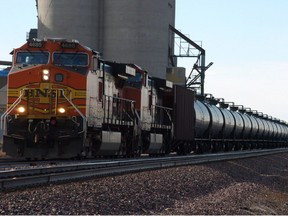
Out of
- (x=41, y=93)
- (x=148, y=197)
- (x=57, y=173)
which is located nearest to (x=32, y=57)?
(x=41, y=93)

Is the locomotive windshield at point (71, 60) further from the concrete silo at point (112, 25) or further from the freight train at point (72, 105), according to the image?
→ the concrete silo at point (112, 25)

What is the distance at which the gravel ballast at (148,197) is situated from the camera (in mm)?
9377

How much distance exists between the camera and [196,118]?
34.3 m

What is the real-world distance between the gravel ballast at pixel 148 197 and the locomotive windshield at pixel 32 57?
5980mm

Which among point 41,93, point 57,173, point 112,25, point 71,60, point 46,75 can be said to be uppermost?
point 112,25

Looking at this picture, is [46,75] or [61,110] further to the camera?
[46,75]

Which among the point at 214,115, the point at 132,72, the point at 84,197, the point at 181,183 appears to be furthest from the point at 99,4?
the point at 84,197

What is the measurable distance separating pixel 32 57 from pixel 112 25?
3607 centimetres

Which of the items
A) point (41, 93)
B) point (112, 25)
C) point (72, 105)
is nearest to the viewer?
point (72, 105)

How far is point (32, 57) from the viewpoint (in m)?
19.6

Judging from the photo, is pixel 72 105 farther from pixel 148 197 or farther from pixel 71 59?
pixel 148 197

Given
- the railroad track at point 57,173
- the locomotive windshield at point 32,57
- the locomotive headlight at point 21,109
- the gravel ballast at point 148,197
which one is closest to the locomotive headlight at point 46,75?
the locomotive windshield at point 32,57

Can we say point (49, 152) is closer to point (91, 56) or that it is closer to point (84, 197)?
point (91, 56)

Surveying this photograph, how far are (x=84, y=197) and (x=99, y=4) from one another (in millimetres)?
46599
